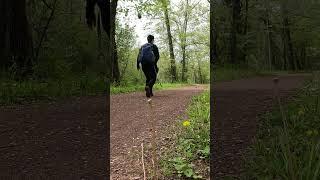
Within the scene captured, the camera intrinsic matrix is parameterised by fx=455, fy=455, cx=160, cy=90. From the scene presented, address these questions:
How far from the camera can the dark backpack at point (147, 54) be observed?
11.7 m

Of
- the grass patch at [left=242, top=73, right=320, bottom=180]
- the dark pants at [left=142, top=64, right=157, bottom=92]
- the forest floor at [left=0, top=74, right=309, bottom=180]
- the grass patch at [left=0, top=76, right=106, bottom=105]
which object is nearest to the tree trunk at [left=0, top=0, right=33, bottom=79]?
the grass patch at [left=0, top=76, right=106, bottom=105]

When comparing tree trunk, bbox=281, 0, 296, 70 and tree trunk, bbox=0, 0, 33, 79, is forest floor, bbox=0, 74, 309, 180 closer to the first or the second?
tree trunk, bbox=0, 0, 33, 79

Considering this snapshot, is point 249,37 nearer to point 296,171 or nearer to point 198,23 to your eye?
point 198,23

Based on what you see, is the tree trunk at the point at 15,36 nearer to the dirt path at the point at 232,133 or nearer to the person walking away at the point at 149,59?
the person walking away at the point at 149,59

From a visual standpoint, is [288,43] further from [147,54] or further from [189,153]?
[189,153]

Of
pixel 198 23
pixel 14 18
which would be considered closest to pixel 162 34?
pixel 198 23

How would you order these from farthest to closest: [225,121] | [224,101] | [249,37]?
1. [249,37]
2. [224,101]
3. [225,121]

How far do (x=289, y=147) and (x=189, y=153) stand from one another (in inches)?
58.9

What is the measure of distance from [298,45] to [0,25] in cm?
3573

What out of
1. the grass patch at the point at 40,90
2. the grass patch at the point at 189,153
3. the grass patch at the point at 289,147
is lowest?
the grass patch at the point at 189,153

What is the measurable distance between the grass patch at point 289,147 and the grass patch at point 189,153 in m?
0.54

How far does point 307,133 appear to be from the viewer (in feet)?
16.7

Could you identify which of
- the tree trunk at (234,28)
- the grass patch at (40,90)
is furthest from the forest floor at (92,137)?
the tree trunk at (234,28)

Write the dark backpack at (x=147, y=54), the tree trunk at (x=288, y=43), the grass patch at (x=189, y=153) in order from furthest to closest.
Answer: the tree trunk at (x=288, y=43)
the dark backpack at (x=147, y=54)
the grass patch at (x=189, y=153)
